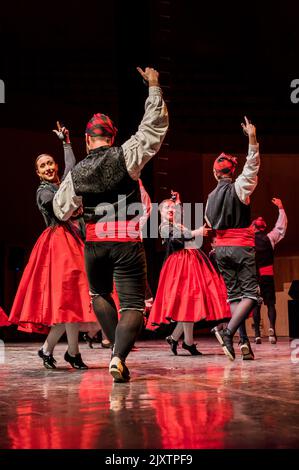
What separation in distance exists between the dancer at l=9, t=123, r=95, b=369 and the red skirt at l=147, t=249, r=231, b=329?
129 cm

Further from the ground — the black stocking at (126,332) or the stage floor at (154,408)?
the black stocking at (126,332)

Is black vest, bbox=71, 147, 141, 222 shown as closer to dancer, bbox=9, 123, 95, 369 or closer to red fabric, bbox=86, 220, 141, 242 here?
red fabric, bbox=86, 220, 141, 242

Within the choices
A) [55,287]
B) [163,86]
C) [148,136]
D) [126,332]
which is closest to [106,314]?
[126,332]

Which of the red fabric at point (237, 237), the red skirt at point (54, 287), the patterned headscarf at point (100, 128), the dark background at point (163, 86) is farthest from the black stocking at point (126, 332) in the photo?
the dark background at point (163, 86)

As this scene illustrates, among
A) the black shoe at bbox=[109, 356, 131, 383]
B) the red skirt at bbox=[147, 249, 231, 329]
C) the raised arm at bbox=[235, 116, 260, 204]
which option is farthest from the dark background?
the black shoe at bbox=[109, 356, 131, 383]

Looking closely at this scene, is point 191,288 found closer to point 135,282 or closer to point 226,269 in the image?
point 226,269

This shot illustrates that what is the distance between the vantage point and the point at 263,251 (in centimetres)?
741

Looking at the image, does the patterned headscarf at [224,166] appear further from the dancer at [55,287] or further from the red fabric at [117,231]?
the red fabric at [117,231]

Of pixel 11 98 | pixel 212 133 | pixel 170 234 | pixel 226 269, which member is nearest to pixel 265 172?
pixel 212 133

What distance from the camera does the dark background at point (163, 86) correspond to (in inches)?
350

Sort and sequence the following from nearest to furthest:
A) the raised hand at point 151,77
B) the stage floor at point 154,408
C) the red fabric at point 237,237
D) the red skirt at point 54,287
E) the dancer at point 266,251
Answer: the stage floor at point 154,408 < the raised hand at point 151,77 < the red skirt at point 54,287 < the red fabric at point 237,237 < the dancer at point 266,251

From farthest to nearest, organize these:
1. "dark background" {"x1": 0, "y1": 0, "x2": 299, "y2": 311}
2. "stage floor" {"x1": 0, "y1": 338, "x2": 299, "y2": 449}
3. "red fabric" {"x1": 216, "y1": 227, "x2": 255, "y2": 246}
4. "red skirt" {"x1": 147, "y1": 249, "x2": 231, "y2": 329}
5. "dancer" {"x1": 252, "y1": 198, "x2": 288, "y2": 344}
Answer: "dark background" {"x1": 0, "y1": 0, "x2": 299, "y2": 311} < "dancer" {"x1": 252, "y1": 198, "x2": 288, "y2": 344} < "red skirt" {"x1": 147, "y1": 249, "x2": 231, "y2": 329} < "red fabric" {"x1": 216, "y1": 227, "x2": 255, "y2": 246} < "stage floor" {"x1": 0, "y1": 338, "x2": 299, "y2": 449}

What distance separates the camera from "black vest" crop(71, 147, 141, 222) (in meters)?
3.12

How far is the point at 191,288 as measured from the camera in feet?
16.6
